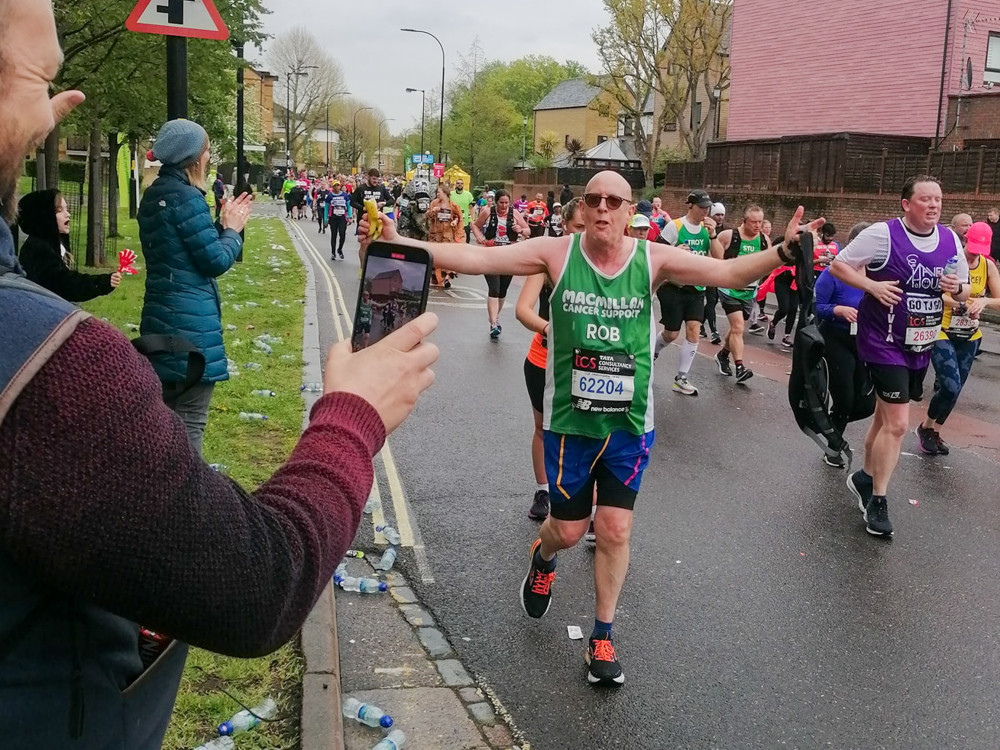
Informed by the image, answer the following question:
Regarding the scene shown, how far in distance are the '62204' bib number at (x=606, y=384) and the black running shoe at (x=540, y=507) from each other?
196 cm

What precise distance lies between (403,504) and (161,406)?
528 centimetres

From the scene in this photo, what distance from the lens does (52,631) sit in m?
1.12

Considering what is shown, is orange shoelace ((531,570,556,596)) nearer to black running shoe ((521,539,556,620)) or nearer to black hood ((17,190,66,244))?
black running shoe ((521,539,556,620))

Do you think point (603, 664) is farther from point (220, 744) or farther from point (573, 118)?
point (573, 118)

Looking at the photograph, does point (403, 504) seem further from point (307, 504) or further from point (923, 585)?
point (307, 504)

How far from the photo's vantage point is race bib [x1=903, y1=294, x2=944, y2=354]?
599cm

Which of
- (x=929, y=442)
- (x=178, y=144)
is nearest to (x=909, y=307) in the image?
(x=929, y=442)

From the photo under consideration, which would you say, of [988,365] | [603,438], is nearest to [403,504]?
[603,438]

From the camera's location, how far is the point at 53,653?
113cm

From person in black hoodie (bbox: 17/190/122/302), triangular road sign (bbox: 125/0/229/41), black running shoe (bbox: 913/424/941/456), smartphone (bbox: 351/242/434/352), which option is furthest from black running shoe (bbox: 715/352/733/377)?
smartphone (bbox: 351/242/434/352)

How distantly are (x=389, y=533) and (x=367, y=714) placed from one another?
216 centimetres

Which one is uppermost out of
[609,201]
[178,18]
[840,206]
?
[178,18]

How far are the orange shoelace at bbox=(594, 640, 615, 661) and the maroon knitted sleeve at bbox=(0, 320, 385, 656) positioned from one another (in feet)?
10.0

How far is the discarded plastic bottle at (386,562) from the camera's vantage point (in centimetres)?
517
